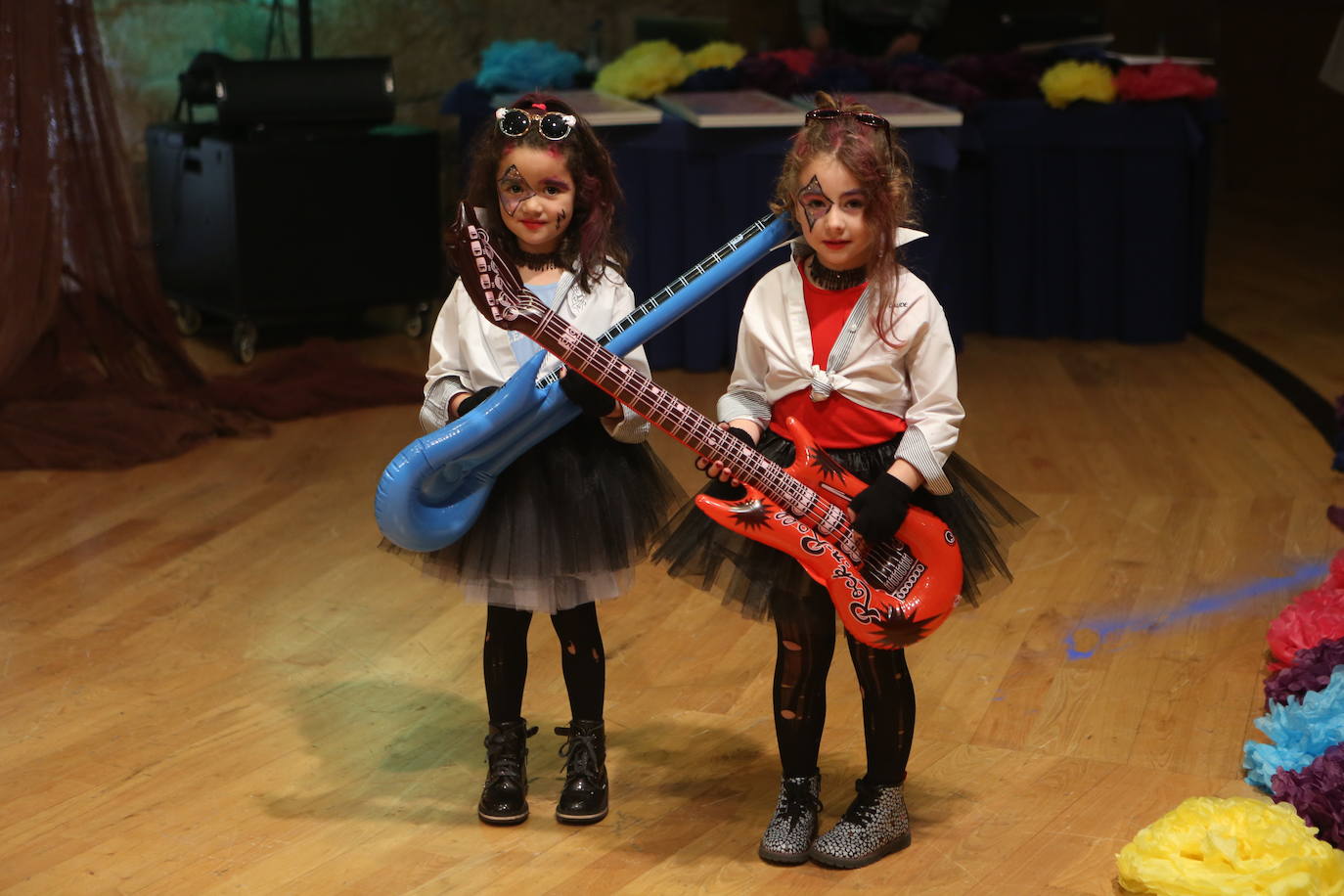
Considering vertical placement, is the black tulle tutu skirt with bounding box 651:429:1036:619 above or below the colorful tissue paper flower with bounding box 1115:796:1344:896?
above

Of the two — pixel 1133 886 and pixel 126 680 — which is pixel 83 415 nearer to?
pixel 126 680

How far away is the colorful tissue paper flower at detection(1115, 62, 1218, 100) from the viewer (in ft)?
16.9

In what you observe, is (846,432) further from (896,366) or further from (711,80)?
(711,80)

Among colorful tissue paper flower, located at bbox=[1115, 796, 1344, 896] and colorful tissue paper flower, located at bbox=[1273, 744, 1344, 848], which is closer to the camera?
colorful tissue paper flower, located at bbox=[1115, 796, 1344, 896]

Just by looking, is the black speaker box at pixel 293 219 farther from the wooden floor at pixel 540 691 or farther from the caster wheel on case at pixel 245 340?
the wooden floor at pixel 540 691

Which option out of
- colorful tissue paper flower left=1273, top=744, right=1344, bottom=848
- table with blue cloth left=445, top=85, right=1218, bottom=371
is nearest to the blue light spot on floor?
colorful tissue paper flower left=1273, top=744, right=1344, bottom=848

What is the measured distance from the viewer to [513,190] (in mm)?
2246

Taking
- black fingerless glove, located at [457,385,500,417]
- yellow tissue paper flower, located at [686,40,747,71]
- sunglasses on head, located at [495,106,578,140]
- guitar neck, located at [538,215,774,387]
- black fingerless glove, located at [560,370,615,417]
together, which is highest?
sunglasses on head, located at [495,106,578,140]

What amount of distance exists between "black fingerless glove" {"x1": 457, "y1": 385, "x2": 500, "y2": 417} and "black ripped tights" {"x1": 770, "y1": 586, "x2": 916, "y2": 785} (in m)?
0.48

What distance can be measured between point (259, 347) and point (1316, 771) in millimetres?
4037

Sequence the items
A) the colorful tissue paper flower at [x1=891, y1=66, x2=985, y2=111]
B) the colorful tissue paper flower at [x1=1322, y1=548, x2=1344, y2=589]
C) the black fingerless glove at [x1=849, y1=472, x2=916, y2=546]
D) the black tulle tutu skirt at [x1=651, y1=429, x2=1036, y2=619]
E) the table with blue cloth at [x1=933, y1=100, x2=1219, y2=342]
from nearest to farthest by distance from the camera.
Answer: the black fingerless glove at [x1=849, y1=472, x2=916, y2=546] < the black tulle tutu skirt at [x1=651, y1=429, x2=1036, y2=619] < the colorful tissue paper flower at [x1=1322, y1=548, x2=1344, y2=589] < the colorful tissue paper flower at [x1=891, y1=66, x2=985, y2=111] < the table with blue cloth at [x1=933, y1=100, x2=1219, y2=342]

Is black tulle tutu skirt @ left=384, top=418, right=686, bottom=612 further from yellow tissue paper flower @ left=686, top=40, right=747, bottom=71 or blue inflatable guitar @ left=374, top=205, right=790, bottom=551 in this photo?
yellow tissue paper flower @ left=686, top=40, right=747, bottom=71

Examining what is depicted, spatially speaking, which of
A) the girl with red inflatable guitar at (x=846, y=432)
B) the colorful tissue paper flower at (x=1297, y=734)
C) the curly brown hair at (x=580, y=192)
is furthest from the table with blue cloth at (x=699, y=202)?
the girl with red inflatable guitar at (x=846, y=432)

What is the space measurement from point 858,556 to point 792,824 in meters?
0.44
